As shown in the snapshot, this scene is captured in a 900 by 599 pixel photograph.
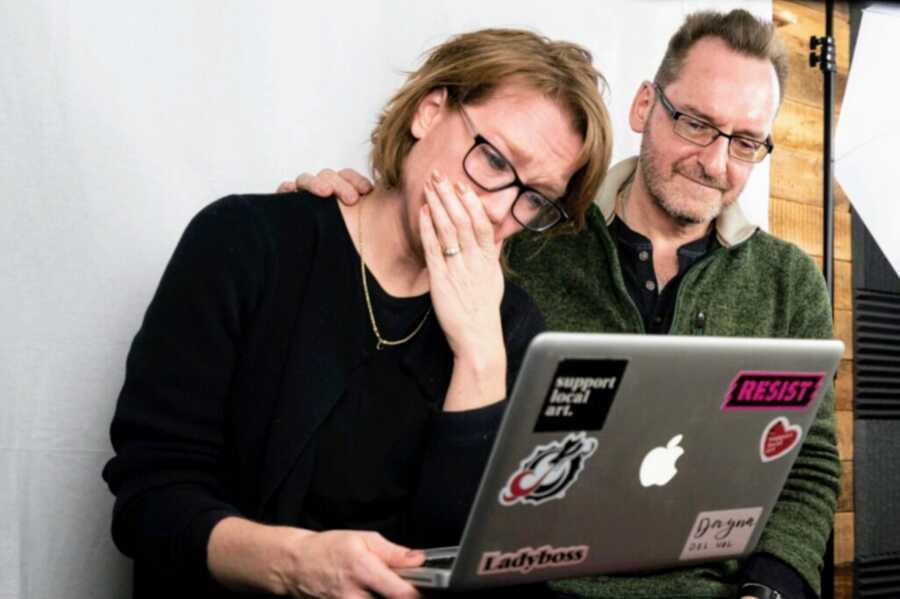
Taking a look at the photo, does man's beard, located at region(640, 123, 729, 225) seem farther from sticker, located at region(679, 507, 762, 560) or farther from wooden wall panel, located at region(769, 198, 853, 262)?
wooden wall panel, located at region(769, 198, 853, 262)

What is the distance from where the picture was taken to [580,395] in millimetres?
1057

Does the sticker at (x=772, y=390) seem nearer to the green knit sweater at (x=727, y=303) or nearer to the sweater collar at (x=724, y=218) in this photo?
the green knit sweater at (x=727, y=303)

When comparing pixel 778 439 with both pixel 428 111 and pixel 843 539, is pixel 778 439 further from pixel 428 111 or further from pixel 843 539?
pixel 843 539

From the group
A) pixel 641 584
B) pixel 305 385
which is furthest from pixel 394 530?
pixel 641 584

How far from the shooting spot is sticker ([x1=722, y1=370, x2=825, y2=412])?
3.83 feet

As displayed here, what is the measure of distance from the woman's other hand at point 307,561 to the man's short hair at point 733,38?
1258 mm

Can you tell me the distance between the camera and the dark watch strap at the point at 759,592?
1.68 meters

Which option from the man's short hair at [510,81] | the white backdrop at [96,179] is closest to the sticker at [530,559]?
the man's short hair at [510,81]

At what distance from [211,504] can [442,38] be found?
4.16ft

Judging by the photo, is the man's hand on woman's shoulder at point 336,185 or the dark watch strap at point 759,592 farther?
the dark watch strap at point 759,592

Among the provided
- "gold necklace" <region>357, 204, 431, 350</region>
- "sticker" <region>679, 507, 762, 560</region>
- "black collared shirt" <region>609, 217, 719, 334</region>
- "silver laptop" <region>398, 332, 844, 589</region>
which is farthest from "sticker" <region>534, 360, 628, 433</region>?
"black collared shirt" <region>609, 217, 719, 334</region>

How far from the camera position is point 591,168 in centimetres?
153

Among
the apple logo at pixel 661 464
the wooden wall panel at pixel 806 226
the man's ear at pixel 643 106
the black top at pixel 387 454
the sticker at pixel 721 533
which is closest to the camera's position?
the apple logo at pixel 661 464

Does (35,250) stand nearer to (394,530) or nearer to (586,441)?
(394,530)
